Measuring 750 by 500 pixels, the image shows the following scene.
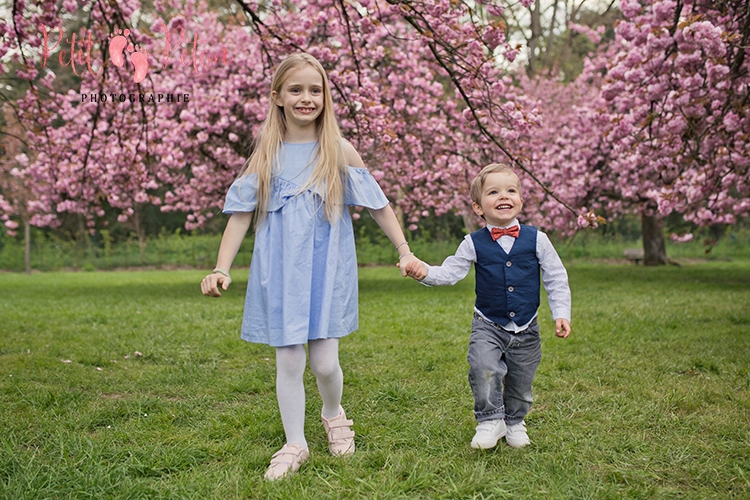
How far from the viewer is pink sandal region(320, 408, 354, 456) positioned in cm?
268

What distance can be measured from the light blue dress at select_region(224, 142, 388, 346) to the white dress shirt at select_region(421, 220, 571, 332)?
1.22 feet

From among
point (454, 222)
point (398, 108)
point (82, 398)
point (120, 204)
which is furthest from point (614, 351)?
point (454, 222)

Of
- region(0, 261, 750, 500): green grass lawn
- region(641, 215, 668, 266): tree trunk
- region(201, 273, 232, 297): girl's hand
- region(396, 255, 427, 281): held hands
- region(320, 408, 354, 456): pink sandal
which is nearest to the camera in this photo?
region(0, 261, 750, 500): green grass lawn

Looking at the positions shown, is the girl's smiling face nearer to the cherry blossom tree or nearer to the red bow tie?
the red bow tie

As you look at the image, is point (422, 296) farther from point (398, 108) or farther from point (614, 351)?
point (614, 351)

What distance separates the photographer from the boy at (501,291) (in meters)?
2.62

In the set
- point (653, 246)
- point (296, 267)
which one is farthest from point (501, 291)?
point (653, 246)

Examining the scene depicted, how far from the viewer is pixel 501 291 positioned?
8.62 feet

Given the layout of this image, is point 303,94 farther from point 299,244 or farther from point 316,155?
point 299,244

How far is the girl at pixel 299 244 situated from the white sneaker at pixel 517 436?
0.68m

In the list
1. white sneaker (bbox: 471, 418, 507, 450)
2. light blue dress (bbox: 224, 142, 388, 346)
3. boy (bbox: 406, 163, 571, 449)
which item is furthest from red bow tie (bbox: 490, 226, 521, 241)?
white sneaker (bbox: 471, 418, 507, 450)

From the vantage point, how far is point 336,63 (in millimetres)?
8352

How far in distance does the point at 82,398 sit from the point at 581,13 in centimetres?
1783

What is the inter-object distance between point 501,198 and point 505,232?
0.47ft
